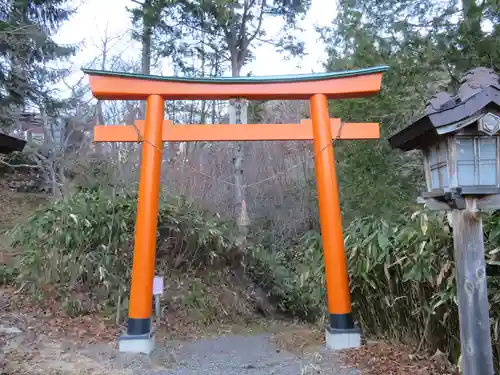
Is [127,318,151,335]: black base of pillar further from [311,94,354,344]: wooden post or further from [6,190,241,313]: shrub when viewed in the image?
[311,94,354,344]: wooden post

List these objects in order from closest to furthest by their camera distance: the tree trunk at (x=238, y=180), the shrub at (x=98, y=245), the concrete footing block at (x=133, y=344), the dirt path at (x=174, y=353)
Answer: the dirt path at (x=174, y=353)
the concrete footing block at (x=133, y=344)
the shrub at (x=98, y=245)
the tree trunk at (x=238, y=180)

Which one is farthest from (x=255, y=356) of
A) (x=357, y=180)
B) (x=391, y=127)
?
(x=391, y=127)

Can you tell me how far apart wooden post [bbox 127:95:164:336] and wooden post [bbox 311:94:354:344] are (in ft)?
7.01

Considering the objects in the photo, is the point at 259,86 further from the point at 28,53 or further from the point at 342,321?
the point at 28,53

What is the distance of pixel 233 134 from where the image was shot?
556 centimetres

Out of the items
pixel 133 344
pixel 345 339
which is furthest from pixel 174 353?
pixel 345 339

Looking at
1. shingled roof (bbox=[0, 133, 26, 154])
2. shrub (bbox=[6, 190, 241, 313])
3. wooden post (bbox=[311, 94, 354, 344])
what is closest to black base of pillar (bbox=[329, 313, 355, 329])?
wooden post (bbox=[311, 94, 354, 344])

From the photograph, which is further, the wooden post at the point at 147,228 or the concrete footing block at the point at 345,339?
the wooden post at the point at 147,228

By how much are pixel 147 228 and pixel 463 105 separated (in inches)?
151

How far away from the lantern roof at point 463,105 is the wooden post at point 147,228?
3368 mm

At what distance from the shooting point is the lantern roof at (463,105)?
2.87 meters

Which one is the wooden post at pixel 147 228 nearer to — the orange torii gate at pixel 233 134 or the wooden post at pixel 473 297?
the orange torii gate at pixel 233 134

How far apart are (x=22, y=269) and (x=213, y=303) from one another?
11.0 ft

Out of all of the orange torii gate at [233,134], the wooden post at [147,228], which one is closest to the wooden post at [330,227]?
the orange torii gate at [233,134]
